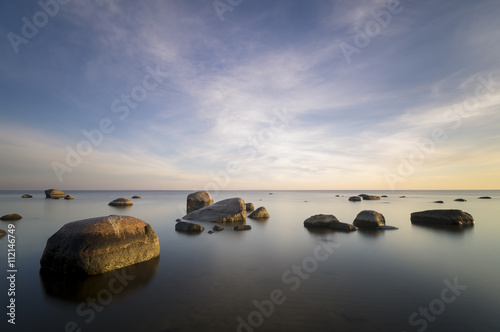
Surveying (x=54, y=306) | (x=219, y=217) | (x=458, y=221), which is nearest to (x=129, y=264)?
(x=54, y=306)

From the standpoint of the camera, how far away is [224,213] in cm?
1869

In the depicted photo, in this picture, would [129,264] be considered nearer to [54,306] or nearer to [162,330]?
[54,306]

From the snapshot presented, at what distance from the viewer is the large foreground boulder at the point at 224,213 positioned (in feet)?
60.4

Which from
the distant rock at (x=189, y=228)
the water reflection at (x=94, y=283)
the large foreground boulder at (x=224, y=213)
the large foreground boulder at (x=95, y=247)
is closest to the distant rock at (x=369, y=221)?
the large foreground boulder at (x=224, y=213)

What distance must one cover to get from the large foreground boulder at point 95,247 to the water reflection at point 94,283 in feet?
0.73

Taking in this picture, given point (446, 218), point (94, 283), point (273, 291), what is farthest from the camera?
point (446, 218)

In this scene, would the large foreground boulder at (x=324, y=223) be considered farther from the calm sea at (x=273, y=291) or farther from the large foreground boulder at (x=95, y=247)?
the large foreground boulder at (x=95, y=247)

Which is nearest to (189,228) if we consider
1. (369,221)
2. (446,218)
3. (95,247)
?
(95,247)

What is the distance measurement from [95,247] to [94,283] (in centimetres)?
116

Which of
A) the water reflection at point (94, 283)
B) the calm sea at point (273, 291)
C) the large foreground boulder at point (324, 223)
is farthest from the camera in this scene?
the large foreground boulder at point (324, 223)

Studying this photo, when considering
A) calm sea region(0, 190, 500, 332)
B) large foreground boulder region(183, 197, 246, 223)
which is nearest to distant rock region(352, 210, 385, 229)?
calm sea region(0, 190, 500, 332)

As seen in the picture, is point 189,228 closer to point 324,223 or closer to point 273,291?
point 324,223

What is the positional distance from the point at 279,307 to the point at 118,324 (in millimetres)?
3513

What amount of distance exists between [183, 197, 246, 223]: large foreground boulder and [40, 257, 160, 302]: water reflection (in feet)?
35.8
